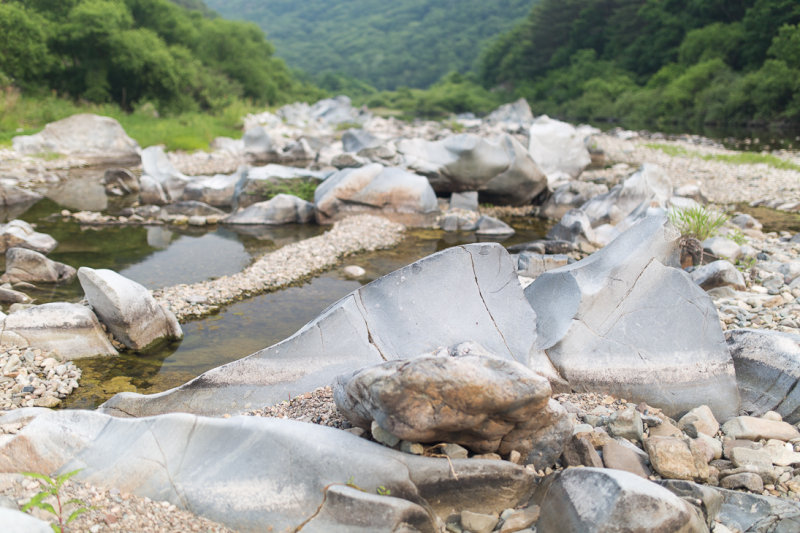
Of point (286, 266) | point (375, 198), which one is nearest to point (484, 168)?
point (375, 198)

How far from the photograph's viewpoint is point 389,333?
15.4 ft

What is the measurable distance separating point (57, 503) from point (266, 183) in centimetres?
1010

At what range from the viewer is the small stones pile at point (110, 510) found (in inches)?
111

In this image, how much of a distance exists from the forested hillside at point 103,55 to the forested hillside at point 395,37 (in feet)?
216

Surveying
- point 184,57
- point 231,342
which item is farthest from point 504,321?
point 184,57

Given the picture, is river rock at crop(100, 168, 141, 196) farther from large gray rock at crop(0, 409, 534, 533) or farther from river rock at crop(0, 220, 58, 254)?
large gray rock at crop(0, 409, 534, 533)

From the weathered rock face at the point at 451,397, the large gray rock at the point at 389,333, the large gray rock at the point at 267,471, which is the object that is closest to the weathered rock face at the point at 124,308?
the large gray rock at the point at 389,333

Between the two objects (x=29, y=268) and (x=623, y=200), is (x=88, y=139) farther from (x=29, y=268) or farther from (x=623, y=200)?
(x=623, y=200)

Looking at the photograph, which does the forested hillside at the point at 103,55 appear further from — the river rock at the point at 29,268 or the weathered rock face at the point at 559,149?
the weathered rock face at the point at 559,149

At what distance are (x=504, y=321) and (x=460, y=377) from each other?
5.68 ft

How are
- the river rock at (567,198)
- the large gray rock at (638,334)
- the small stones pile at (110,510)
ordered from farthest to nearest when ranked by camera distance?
the river rock at (567,198)
the large gray rock at (638,334)
the small stones pile at (110,510)

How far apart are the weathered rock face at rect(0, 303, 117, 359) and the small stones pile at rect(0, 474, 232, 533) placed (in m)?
2.64

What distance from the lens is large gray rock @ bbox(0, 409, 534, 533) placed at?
2.96m

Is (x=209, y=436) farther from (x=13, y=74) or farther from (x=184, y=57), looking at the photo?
(x=184, y=57)
